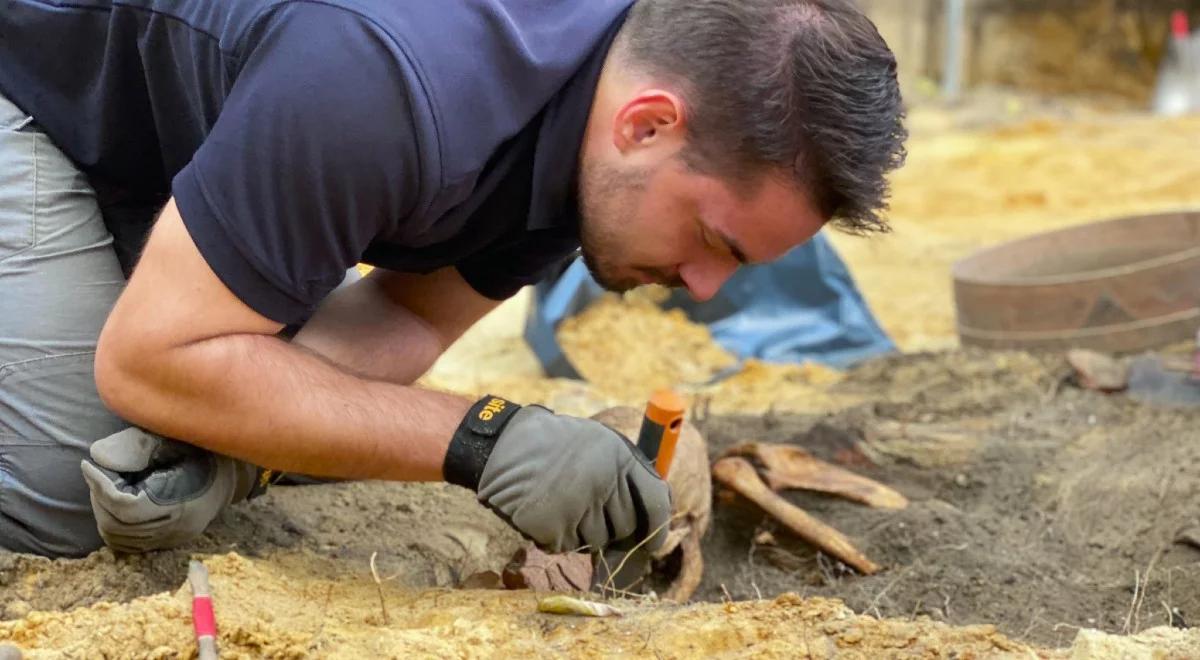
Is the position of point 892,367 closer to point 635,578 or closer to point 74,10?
point 635,578

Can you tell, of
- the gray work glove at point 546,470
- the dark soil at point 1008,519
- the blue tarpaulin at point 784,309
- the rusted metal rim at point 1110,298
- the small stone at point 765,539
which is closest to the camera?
the gray work glove at point 546,470

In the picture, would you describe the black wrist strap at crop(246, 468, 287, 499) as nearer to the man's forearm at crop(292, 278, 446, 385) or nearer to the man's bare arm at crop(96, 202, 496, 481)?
the man's forearm at crop(292, 278, 446, 385)

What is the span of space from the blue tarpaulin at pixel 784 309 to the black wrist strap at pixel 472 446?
256 cm

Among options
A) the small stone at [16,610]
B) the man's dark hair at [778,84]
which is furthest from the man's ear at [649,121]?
the small stone at [16,610]

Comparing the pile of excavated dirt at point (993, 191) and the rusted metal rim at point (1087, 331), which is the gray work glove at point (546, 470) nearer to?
the rusted metal rim at point (1087, 331)

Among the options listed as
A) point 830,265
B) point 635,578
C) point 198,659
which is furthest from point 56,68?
point 830,265

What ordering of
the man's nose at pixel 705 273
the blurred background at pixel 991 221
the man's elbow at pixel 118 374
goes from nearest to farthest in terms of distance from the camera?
the man's elbow at pixel 118 374
the man's nose at pixel 705 273
the blurred background at pixel 991 221

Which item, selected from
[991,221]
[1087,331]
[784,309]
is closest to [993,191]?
[991,221]

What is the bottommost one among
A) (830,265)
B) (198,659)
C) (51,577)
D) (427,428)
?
(830,265)

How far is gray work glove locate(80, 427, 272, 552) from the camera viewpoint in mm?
1876

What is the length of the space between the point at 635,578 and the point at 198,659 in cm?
88

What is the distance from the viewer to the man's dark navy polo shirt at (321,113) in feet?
5.38

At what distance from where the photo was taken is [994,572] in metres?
2.42

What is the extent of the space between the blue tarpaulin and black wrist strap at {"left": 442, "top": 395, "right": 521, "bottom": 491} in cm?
256
